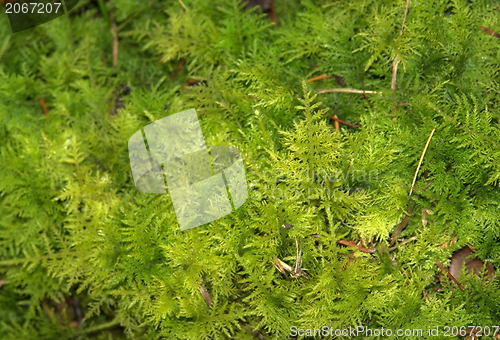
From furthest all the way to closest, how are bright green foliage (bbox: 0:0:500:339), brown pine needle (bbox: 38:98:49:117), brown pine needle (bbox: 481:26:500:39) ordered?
brown pine needle (bbox: 38:98:49:117)
brown pine needle (bbox: 481:26:500:39)
bright green foliage (bbox: 0:0:500:339)

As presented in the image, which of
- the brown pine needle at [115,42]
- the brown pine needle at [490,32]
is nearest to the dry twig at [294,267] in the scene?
the brown pine needle at [490,32]

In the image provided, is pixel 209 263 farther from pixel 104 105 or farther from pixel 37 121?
pixel 37 121

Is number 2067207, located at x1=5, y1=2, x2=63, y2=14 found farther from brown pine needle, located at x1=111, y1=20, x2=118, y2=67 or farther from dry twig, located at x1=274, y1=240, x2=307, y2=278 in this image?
dry twig, located at x1=274, y1=240, x2=307, y2=278

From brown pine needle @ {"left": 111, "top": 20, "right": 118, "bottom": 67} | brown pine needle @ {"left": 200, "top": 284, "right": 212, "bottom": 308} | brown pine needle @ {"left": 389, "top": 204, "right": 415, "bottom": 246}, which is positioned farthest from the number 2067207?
brown pine needle @ {"left": 389, "top": 204, "right": 415, "bottom": 246}

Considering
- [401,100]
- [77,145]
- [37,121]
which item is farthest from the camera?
[37,121]

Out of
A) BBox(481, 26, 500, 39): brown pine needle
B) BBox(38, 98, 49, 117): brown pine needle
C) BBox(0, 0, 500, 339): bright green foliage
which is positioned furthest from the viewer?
BBox(38, 98, 49, 117): brown pine needle

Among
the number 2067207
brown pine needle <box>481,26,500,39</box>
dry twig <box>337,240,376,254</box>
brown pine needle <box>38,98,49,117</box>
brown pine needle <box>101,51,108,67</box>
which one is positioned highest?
the number 2067207

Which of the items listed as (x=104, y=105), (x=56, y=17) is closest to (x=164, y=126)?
(x=104, y=105)

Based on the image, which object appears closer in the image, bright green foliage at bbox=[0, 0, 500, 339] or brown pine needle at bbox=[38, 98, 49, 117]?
bright green foliage at bbox=[0, 0, 500, 339]
